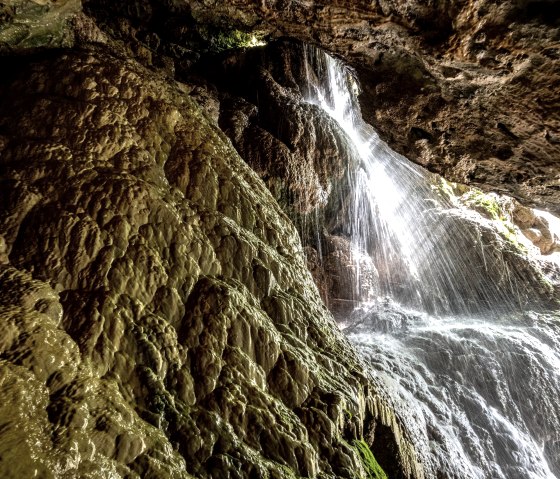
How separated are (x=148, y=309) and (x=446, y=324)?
11515 millimetres

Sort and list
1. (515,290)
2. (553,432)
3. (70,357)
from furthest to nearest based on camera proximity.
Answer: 1. (515,290)
2. (553,432)
3. (70,357)

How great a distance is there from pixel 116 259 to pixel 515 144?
→ 6.74 m

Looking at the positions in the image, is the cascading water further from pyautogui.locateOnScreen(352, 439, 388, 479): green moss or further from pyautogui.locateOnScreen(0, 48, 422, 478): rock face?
pyautogui.locateOnScreen(0, 48, 422, 478): rock face

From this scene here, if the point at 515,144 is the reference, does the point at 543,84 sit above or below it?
above

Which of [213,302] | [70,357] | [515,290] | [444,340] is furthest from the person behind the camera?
[515,290]

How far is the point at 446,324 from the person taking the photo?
1273 centimetres

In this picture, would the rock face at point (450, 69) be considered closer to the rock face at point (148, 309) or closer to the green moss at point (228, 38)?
the green moss at point (228, 38)

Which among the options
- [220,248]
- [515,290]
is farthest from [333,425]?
[515,290]

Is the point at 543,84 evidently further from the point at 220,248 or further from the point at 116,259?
the point at 116,259

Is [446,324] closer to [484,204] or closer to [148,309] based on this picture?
[484,204]

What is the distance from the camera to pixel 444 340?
11281 millimetres

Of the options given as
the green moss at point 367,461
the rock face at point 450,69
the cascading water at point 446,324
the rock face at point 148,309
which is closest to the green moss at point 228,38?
the rock face at point 450,69

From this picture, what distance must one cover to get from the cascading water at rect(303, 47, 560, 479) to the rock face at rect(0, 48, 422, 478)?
2.78 metres

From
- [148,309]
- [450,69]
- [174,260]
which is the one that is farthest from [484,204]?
[148,309]
